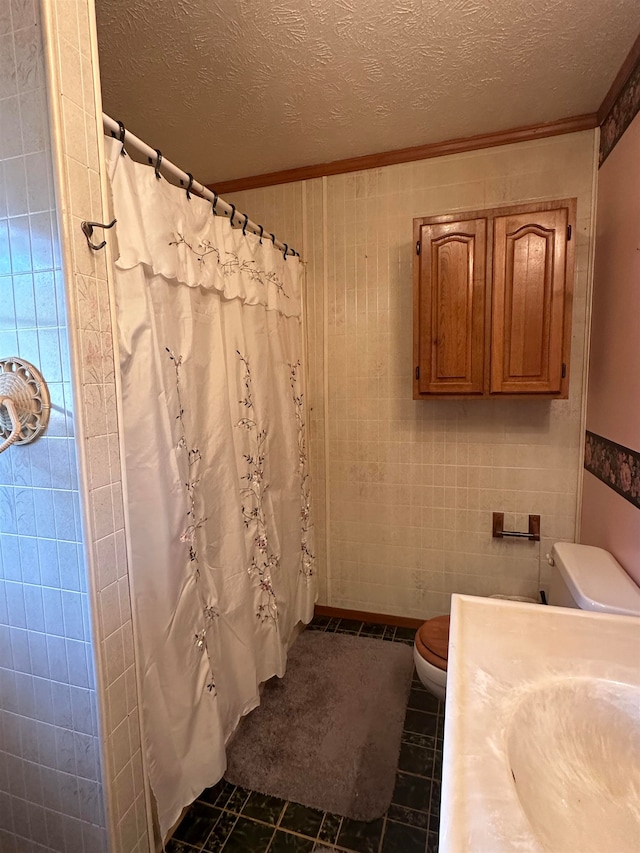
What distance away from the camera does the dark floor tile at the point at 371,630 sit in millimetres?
2238

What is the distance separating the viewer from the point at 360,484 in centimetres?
228

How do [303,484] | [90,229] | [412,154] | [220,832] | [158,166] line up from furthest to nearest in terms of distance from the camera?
1. [303,484]
2. [412,154]
3. [220,832]
4. [158,166]
5. [90,229]

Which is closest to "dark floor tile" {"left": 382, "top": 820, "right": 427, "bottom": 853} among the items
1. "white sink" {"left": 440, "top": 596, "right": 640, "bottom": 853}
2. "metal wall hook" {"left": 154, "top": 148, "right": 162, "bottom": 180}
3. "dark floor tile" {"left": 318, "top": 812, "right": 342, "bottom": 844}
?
"dark floor tile" {"left": 318, "top": 812, "right": 342, "bottom": 844}

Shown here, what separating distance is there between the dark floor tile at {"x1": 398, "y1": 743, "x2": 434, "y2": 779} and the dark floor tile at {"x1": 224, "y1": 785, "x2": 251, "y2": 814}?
525mm

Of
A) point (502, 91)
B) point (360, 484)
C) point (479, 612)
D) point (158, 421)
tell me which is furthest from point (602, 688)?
point (502, 91)

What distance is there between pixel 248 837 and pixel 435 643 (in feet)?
A: 2.66

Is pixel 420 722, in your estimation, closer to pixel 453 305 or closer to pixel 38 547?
pixel 38 547

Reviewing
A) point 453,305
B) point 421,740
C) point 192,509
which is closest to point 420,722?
point 421,740

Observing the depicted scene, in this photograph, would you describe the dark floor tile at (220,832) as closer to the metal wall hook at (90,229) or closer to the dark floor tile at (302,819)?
the dark floor tile at (302,819)

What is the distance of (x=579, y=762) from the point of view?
77cm

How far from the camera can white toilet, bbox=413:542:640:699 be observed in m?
1.20

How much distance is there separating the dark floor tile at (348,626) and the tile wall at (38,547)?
1445 mm

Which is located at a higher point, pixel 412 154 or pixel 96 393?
pixel 412 154

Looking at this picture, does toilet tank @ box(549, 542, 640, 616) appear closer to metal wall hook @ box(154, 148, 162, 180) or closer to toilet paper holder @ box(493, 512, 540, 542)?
toilet paper holder @ box(493, 512, 540, 542)
